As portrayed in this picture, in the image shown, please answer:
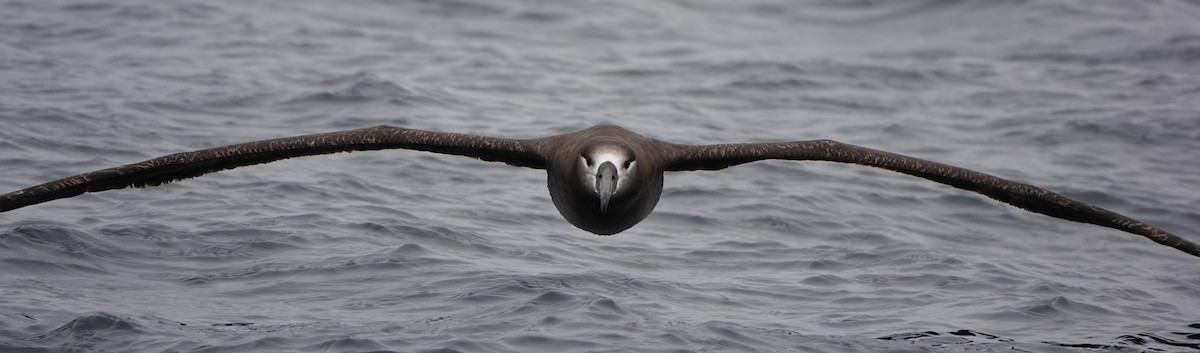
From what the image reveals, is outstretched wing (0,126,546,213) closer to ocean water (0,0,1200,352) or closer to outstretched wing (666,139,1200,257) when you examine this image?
ocean water (0,0,1200,352)

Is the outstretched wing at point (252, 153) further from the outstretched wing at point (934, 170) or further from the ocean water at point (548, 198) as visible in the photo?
Result: the outstretched wing at point (934, 170)

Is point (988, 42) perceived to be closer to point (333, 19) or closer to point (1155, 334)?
point (333, 19)

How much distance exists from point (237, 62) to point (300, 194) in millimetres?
7177

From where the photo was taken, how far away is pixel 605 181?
11.4 metres

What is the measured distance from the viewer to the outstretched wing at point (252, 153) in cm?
1255

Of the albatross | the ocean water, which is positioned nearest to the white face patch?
the albatross

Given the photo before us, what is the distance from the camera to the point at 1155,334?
13547 millimetres

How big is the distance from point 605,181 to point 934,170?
350 centimetres

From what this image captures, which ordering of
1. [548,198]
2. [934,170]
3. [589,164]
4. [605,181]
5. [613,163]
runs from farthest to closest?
[548,198] → [934,170] → [589,164] → [613,163] → [605,181]

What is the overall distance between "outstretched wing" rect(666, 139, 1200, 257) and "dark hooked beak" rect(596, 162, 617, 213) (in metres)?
1.81

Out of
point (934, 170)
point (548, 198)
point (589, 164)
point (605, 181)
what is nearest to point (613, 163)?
point (589, 164)

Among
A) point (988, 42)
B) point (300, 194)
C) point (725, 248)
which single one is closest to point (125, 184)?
point (300, 194)

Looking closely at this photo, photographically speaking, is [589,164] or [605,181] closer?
[605,181]

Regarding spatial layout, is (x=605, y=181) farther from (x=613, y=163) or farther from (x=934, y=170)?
(x=934, y=170)
